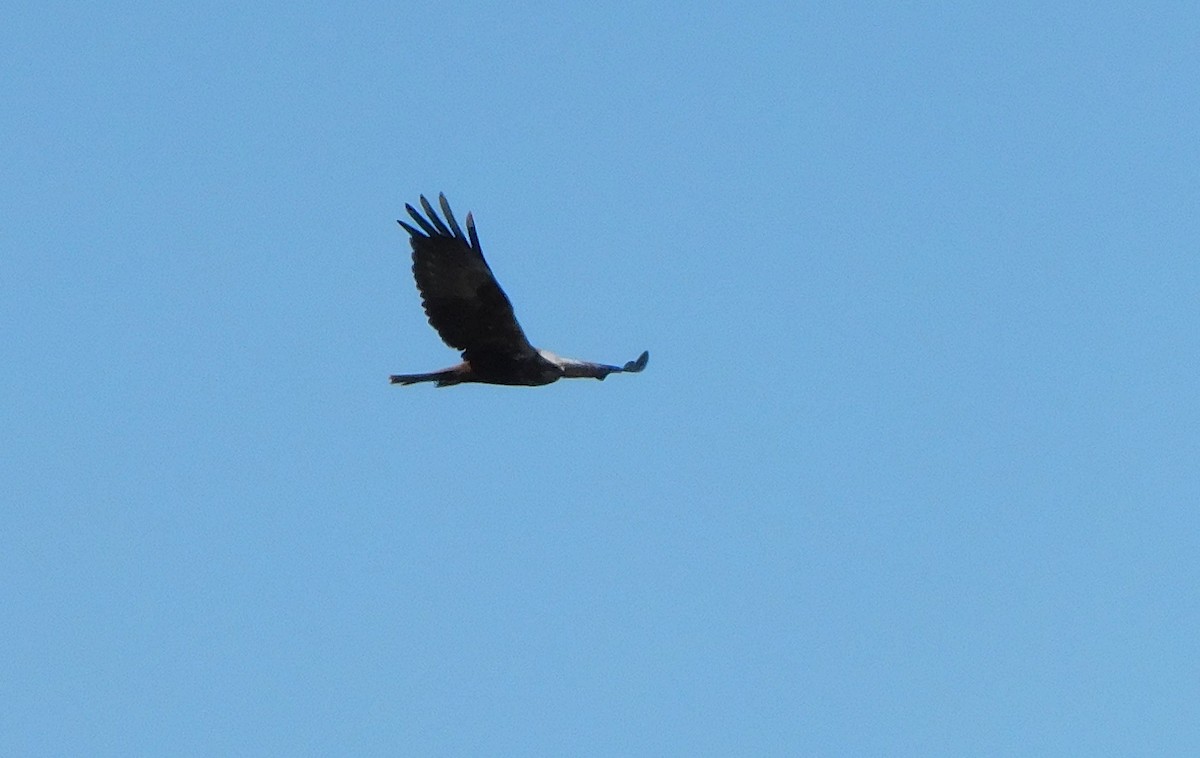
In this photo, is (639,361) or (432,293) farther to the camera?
(639,361)

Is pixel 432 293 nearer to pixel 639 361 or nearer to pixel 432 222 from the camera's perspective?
pixel 432 222

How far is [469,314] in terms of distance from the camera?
34.3 metres

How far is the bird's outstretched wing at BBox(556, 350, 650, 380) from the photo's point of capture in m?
35.3

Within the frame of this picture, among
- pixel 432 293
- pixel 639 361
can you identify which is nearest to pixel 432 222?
pixel 432 293

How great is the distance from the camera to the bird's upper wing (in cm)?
3375

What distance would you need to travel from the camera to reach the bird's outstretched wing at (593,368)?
116 ft

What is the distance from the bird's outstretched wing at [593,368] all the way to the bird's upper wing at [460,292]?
0.67 m

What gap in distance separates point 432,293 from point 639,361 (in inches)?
119

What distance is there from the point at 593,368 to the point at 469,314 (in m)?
1.80

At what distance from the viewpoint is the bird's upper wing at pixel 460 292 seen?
3375 cm

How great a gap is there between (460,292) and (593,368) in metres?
2.07

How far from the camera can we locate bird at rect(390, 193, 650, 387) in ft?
111

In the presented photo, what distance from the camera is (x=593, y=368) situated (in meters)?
35.7

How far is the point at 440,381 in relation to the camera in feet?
115
